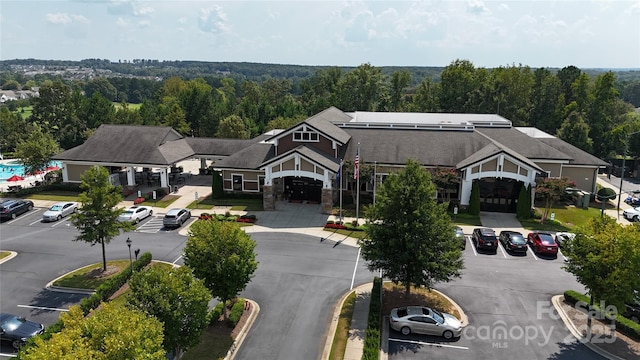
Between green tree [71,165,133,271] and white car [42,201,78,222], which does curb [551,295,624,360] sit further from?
white car [42,201,78,222]

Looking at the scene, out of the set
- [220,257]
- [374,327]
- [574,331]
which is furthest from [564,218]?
[220,257]

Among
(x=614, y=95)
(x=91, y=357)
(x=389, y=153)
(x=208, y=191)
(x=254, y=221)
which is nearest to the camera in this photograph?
(x=91, y=357)

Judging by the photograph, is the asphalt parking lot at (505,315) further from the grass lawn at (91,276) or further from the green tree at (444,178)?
the grass lawn at (91,276)

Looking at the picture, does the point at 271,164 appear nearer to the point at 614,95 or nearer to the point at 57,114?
the point at 57,114

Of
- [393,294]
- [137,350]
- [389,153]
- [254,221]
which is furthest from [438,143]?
[137,350]

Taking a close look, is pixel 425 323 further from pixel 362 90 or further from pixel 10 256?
pixel 362 90

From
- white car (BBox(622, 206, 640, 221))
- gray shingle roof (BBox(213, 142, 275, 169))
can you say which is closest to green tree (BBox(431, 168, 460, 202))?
white car (BBox(622, 206, 640, 221))
